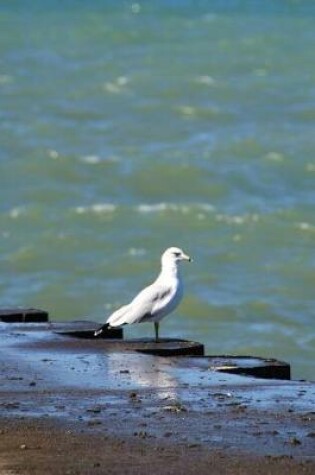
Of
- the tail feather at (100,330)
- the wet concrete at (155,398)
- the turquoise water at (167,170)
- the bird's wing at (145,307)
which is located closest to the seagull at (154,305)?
the bird's wing at (145,307)

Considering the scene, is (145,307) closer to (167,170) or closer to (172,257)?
(172,257)

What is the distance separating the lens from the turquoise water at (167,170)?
17.5 metres

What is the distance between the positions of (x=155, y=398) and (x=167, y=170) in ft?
51.1

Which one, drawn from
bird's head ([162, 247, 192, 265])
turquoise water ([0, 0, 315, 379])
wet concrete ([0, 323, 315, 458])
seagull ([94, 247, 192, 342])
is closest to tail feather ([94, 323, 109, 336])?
seagull ([94, 247, 192, 342])

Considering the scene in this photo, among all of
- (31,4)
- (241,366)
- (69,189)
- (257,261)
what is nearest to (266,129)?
(69,189)

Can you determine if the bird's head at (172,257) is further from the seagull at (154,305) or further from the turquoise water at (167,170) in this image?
the turquoise water at (167,170)

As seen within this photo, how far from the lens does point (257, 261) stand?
18.9 metres

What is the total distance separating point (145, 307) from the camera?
9.56 m

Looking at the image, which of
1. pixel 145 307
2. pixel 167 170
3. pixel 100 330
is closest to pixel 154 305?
pixel 145 307

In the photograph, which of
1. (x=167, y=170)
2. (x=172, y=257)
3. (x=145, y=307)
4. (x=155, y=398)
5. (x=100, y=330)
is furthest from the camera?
(x=167, y=170)

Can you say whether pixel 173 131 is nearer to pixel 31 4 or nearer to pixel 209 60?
pixel 209 60

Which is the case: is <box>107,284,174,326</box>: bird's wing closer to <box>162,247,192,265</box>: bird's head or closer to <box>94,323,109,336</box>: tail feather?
<box>94,323,109,336</box>: tail feather

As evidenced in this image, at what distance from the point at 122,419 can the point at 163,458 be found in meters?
0.78

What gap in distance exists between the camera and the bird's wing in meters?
9.52
